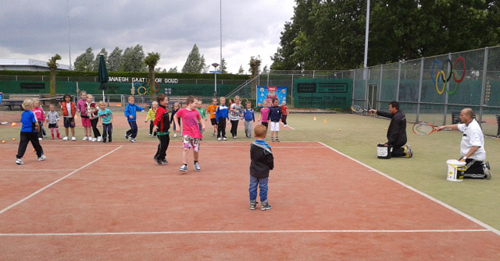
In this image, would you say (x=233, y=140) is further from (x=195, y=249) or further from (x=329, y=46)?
(x=329, y=46)

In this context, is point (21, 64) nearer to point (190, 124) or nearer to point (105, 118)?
point (105, 118)

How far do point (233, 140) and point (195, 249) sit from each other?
1099 cm

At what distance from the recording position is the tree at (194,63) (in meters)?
92.5

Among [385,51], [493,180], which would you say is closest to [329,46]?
[385,51]

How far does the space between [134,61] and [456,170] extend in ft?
274

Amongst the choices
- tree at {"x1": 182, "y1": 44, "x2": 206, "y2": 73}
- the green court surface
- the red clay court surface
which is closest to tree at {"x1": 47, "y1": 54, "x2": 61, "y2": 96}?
the green court surface

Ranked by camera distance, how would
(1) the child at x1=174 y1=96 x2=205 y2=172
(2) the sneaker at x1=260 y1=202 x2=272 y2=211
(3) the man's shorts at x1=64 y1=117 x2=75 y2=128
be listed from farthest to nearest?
(3) the man's shorts at x1=64 y1=117 x2=75 y2=128 < (1) the child at x1=174 y1=96 x2=205 y2=172 < (2) the sneaker at x1=260 y1=202 x2=272 y2=211

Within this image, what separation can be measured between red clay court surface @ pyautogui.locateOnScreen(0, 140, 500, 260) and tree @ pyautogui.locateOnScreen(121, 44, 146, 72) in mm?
77801

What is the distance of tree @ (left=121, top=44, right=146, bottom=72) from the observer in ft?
276

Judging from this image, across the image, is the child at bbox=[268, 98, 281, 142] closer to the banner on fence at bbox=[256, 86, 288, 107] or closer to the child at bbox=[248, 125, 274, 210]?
the child at bbox=[248, 125, 274, 210]

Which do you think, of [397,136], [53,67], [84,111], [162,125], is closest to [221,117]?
[84,111]

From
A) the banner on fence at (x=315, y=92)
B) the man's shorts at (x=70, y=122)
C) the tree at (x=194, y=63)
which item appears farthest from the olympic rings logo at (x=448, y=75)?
the tree at (x=194, y=63)

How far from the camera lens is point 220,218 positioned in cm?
603

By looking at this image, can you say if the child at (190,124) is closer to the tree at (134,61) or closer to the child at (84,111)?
the child at (84,111)
